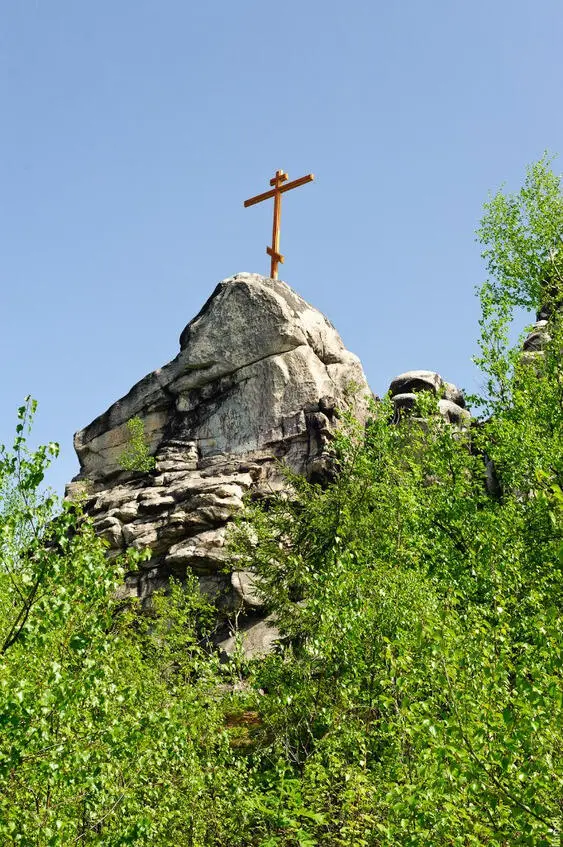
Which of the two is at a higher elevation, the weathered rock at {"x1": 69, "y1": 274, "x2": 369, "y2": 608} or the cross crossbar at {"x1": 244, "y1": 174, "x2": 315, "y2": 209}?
the cross crossbar at {"x1": 244, "y1": 174, "x2": 315, "y2": 209}

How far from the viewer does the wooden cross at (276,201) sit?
48.2m

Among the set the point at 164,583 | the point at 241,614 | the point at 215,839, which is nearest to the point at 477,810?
the point at 215,839

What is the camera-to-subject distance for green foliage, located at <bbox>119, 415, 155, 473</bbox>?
47.3 m

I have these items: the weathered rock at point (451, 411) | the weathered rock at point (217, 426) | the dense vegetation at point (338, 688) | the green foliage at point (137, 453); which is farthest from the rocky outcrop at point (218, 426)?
the dense vegetation at point (338, 688)

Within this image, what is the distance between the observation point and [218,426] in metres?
46.8

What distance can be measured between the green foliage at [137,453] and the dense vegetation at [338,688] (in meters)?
17.9

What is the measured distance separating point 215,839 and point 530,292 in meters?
39.0

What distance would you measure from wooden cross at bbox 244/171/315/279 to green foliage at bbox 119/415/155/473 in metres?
11.6

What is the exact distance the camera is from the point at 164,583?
40250 millimetres

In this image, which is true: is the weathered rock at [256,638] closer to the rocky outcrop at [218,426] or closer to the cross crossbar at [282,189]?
the rocky outcrop at [218,426]

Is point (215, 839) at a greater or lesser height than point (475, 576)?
lesser

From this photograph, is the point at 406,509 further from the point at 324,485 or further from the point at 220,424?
the point at 220,424

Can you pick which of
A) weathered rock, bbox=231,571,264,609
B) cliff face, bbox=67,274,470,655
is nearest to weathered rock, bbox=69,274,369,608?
cliff face, bbox=67,274,470,655

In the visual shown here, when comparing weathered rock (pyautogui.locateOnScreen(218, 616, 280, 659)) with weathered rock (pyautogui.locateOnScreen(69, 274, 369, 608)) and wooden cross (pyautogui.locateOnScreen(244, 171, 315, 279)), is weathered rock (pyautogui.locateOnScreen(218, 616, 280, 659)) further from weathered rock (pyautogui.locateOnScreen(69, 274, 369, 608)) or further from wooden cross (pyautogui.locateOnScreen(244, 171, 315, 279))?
wooden cross (pyautogui.locateOnScreen(244, 171, 315, 279))
